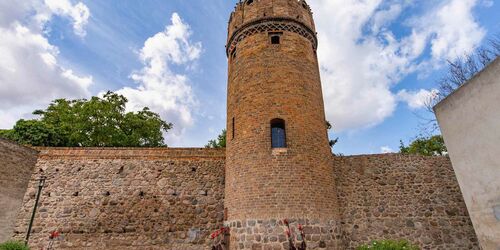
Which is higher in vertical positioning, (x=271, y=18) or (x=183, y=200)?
(x=271, y=18)

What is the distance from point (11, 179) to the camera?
1203 cm

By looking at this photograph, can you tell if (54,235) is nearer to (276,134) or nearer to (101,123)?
(276,134)

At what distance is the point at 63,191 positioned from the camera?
40.3 feet

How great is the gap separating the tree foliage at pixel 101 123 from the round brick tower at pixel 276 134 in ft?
46.4

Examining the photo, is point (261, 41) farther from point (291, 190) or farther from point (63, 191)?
point (63, 191)

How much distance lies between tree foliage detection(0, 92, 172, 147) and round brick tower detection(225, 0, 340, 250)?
14149 mm

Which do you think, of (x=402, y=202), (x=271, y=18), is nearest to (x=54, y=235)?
(x=271, y=18)

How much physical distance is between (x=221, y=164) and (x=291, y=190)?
4524 millimetres

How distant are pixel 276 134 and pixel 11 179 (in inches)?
452

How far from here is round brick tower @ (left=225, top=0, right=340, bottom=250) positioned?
8.84m

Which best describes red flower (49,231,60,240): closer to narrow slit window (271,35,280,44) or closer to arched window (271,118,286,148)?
arched window (271,118,286,148)

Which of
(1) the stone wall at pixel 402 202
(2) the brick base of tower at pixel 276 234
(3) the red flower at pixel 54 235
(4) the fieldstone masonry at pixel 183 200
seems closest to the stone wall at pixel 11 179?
(4) the fieldstone masonry at pixel 183 200

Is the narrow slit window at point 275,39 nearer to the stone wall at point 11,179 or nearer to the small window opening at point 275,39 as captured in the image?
the small window opening at point 275,39

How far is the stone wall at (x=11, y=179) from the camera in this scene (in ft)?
38.0
